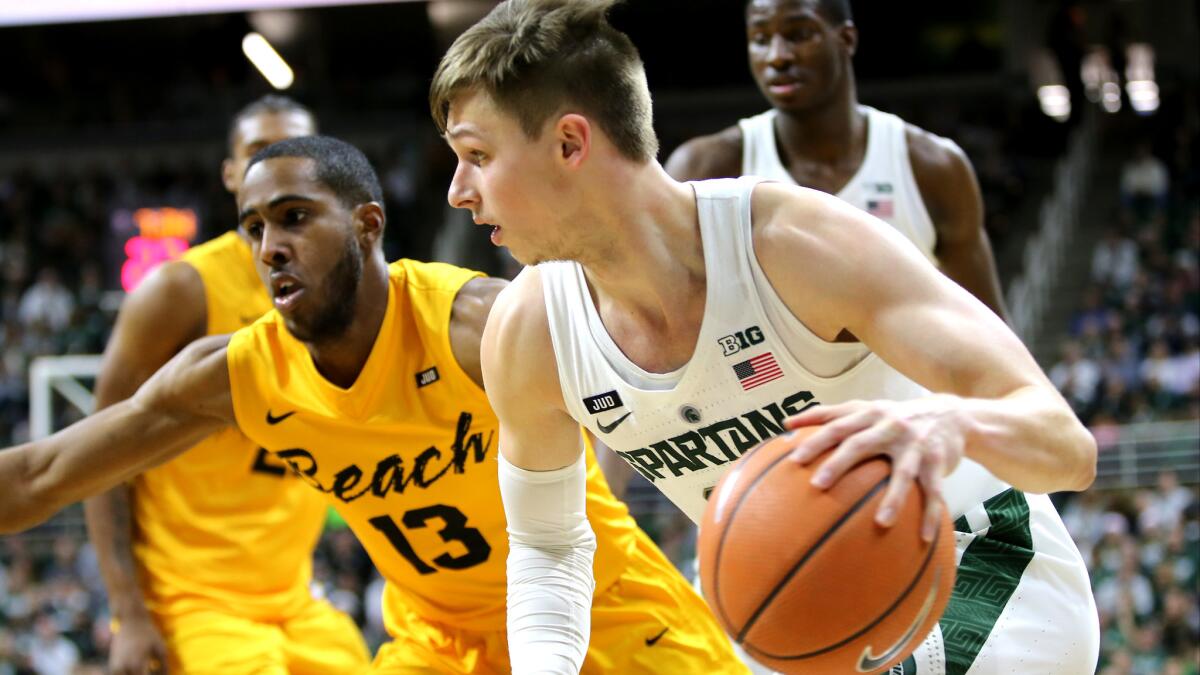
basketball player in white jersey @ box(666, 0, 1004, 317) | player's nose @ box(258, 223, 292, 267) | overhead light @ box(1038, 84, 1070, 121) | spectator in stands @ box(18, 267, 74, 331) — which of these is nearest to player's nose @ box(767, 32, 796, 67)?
→ basketball player in white jersey @ box(666, 0, 1004, 317)

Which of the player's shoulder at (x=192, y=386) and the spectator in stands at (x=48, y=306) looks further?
the spectator in stands at (x=48, y=306)

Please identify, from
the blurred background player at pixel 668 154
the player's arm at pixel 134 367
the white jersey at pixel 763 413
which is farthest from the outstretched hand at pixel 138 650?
the blurred background player at pixel 668 154

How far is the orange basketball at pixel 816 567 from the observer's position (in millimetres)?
2135

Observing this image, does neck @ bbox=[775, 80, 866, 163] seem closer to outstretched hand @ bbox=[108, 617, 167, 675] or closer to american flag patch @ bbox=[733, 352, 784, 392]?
american flag patch @ bbox=[733, 352, 784, 392]

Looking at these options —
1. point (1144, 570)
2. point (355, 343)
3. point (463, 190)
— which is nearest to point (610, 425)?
point (463, 190)

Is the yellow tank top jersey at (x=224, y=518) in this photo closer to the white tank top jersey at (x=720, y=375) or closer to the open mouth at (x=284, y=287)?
the open mouth at (x=284, y=287)

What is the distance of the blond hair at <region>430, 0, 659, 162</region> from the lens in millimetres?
2672

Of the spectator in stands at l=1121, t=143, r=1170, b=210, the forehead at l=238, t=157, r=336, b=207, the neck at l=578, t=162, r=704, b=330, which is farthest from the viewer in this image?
the spectator in stands at l=1121, t=143, r=1170, b=210

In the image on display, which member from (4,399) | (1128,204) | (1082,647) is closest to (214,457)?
(1082,647)

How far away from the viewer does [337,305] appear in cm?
371

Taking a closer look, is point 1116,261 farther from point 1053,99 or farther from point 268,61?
point 268,61

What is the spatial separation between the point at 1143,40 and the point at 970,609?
1947cm

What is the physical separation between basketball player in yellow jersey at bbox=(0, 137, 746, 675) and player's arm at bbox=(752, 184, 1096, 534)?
1202mm

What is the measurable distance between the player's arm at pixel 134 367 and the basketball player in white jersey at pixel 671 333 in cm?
185
